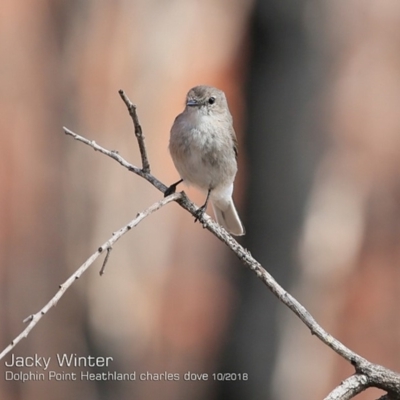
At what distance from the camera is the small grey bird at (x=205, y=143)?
3605 mm

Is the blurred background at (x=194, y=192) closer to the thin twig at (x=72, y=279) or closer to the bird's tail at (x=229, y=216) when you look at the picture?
the bird's tail at (x=229, y=216)

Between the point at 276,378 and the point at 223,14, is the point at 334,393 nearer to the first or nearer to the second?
the point at 276,378

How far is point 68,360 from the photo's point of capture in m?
5.91

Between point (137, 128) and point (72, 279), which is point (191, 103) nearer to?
point (137, 128)

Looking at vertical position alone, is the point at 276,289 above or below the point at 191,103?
Result: below

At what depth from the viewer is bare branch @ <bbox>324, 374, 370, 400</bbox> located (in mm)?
1946

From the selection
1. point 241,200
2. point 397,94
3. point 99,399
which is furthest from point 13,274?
point 397,94

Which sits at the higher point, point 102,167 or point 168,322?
point 102,167

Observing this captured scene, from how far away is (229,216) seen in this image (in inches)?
169

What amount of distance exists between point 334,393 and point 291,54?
3.38 metres

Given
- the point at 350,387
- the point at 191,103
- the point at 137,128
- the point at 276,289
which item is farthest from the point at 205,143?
the point at 350,387

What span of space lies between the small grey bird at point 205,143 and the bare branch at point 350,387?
1676mm

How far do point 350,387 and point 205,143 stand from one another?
6.13 feet

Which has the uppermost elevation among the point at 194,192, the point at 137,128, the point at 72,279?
the point at 194,192
